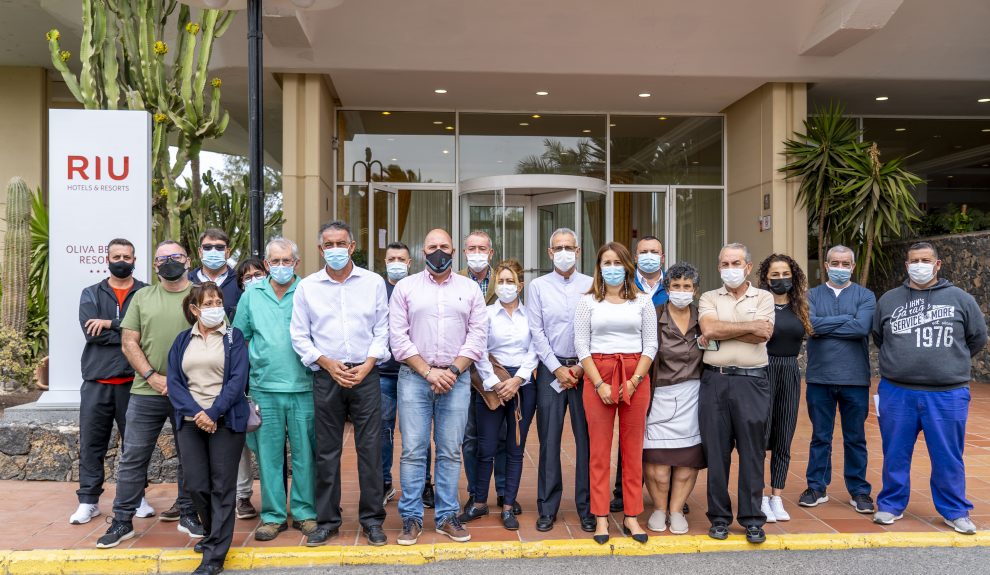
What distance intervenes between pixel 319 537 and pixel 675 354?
259 centimetres

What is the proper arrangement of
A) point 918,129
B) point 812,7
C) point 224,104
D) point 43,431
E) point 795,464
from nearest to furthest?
point 43,431
point 795,464
point 812,7
point 224,104
point 918,129

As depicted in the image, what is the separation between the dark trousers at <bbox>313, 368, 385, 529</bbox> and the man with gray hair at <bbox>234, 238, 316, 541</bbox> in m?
0.12

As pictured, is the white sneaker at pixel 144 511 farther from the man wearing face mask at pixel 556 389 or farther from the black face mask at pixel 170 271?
the man wearing face mask at pixel 556 389

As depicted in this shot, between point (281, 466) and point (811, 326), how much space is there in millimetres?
3858

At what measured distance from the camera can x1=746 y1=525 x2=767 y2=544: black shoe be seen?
4.82 metres

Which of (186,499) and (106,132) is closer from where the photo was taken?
(186,499)

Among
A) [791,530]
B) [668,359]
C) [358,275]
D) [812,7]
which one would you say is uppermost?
[812,7]

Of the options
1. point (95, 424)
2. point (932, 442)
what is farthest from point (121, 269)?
point (932, 442)

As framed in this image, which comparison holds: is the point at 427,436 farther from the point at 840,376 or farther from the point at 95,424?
the point at 840,376

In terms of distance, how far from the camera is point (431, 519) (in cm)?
536

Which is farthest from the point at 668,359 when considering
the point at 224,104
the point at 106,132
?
the point at 224,104

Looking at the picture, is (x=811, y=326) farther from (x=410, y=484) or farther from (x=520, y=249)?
(x=520, y=249)

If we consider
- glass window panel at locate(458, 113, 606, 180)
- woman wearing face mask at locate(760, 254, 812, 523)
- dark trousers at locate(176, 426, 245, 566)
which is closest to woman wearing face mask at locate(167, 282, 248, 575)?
dark trousers at locate(176, 426, 245, 566)

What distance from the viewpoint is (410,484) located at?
496 cm
